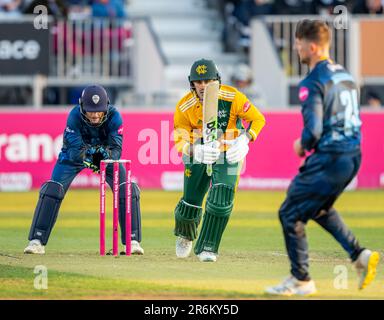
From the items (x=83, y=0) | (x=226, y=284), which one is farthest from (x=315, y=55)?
(x=83, y=0)

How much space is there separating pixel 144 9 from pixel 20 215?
11092 millimetres

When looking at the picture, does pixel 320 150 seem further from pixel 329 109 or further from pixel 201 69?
pixel 201 69

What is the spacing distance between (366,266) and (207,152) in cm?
251

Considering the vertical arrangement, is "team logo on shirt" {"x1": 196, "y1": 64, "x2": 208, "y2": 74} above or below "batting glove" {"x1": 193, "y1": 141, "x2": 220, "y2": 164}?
above

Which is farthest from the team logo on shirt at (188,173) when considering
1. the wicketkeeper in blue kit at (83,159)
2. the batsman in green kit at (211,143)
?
the wicketkeeper in blue kit at (83,159)

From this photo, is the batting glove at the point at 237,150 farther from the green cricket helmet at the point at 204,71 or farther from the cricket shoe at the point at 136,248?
the cricket shoe at the point at 136,248

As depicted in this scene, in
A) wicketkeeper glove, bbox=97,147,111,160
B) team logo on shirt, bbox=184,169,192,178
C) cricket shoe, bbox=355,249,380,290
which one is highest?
wicketkeeper glove, bbox=97,147,111,160

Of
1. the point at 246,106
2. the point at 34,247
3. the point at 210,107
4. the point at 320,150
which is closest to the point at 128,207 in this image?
the point at 34,247

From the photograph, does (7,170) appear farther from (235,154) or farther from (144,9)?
(235,154)

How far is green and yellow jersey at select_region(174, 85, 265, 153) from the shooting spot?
1155 centimetres

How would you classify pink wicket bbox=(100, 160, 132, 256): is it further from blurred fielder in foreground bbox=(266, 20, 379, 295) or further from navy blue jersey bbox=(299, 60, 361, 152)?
navy blue jersey bbox=(299, 60, 361, 152)

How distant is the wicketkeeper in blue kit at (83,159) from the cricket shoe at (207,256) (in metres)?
0.84

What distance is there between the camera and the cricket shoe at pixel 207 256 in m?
11.5

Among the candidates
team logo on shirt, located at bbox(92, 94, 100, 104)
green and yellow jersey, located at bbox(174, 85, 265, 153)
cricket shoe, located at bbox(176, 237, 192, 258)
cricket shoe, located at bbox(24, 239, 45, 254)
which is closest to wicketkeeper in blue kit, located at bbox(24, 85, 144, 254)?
cricket shoe, located at bbox(24, 239, 45, 254)
